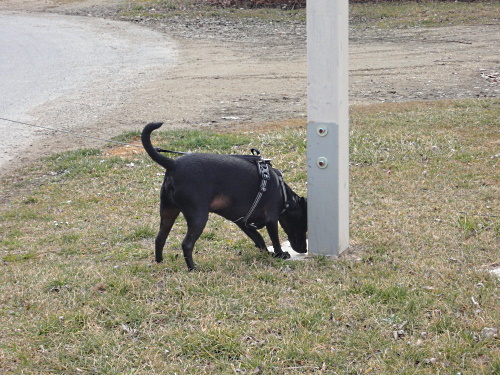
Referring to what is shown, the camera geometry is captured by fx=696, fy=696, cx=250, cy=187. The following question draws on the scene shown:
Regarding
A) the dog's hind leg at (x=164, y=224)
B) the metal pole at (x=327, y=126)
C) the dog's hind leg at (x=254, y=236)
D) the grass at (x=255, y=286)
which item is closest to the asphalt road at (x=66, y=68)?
the grass at (x=255, y=286)

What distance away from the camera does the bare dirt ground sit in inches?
496

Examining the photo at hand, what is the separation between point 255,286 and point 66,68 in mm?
14112

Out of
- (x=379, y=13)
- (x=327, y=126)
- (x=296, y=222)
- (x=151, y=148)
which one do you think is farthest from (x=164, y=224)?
(x=379, y=13)

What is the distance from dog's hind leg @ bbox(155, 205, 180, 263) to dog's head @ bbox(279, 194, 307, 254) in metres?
0.94

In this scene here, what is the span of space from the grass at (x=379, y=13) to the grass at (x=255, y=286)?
13.6 meters

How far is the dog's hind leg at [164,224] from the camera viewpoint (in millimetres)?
5391

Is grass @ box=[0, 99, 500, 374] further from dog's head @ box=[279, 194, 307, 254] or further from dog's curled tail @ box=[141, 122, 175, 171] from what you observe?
dog's curled tail @ box=[141, 122, 175, 171]

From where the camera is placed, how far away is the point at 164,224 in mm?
5492

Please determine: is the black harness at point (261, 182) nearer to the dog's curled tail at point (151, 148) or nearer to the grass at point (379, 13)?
the dog's curled tail at point (151, 148)

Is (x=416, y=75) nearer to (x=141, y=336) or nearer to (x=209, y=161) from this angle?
(x=209, y=161)

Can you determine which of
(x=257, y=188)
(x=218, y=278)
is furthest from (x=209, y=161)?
(x=218, y=278)

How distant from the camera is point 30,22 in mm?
25391

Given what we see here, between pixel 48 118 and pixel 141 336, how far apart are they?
9320mm

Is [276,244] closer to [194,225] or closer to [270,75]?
[194,225]
